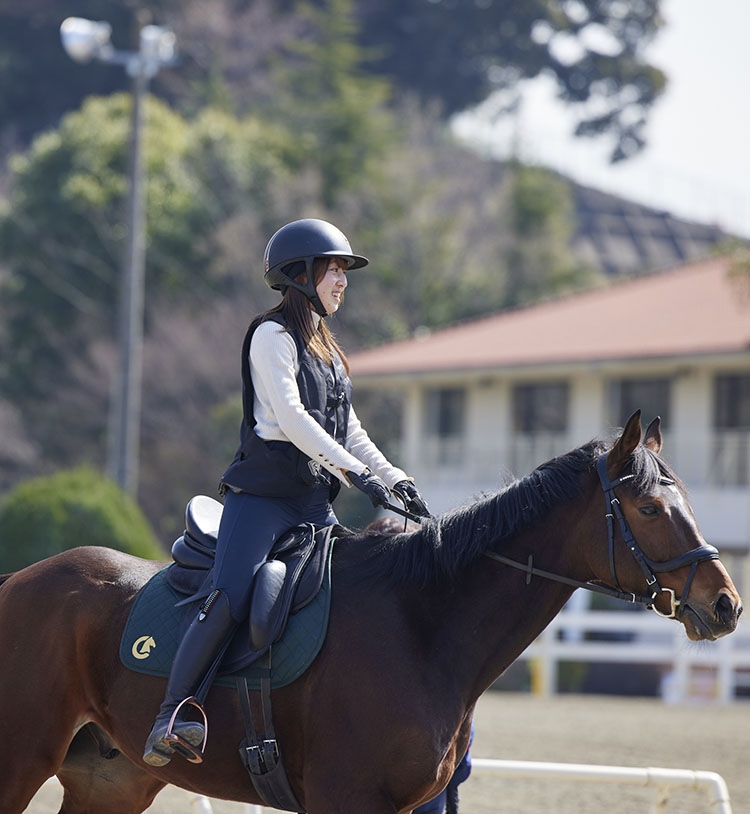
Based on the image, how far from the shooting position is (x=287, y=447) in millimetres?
5359

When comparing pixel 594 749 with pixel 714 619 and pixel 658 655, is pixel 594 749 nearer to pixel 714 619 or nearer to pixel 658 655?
pixel 658 655

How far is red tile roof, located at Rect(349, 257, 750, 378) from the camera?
90.8 ft

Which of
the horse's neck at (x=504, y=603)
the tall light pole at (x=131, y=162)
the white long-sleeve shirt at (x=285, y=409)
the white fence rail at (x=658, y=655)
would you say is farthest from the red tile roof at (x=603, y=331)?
the white long-sleeve shirt at (x=285, y=409)

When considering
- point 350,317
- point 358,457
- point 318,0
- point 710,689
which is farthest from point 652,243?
point 358,457

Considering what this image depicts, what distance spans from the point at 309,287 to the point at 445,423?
2770 centimetres

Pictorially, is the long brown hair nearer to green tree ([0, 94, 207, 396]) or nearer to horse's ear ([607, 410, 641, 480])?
horse's ear ([607, 410, 641, 480])

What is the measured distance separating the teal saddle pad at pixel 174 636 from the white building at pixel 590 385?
20.3m

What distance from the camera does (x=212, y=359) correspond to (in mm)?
37469

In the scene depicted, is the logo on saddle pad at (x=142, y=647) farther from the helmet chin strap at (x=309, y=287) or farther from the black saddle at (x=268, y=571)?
the helmet chin strap at (x=309, y=287)

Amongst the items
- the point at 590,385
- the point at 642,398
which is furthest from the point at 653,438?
the point at 590,385

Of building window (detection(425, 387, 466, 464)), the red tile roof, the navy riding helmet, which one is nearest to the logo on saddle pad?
the navy riding helmet

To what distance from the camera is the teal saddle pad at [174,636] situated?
5.13 metres

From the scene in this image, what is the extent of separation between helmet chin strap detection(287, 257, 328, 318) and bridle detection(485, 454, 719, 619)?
3.97 ft

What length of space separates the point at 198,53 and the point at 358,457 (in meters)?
51.5
